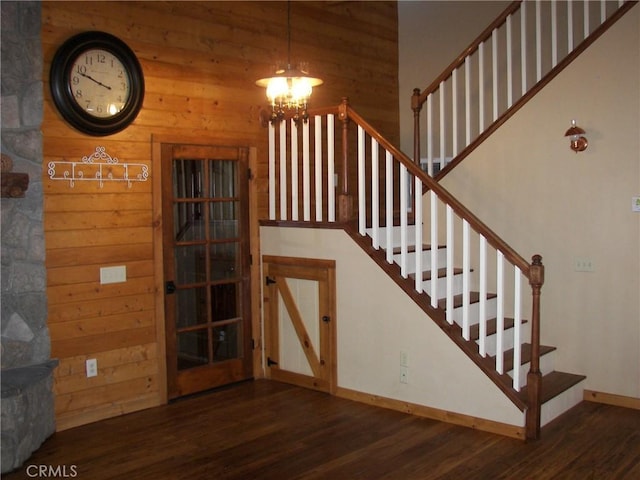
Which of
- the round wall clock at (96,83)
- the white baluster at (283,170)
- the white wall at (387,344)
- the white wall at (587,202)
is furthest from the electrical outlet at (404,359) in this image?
the round wall clock at (96,83)

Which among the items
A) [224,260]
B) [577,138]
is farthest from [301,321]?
[577,138]

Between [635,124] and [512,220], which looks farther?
[512,220]

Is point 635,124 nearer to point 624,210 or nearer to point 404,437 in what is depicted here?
point 624,210

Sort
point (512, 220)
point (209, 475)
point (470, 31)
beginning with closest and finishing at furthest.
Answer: point (209, 475) → point (512, 220) → point (470, 31)

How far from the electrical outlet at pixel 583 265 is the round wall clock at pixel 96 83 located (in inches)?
141

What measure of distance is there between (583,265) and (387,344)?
5.49 ft

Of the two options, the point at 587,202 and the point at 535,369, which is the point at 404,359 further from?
the point at 587,202

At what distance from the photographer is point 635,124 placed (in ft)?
16.2

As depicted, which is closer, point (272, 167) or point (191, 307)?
point (191, 307)

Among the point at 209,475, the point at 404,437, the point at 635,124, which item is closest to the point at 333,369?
the point at 404,437

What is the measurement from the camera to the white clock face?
4594 mm

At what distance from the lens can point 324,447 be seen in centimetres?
428

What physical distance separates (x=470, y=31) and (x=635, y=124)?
281 centimetres

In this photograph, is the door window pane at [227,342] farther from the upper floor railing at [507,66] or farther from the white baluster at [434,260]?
the upper floor railing at [507,66]
